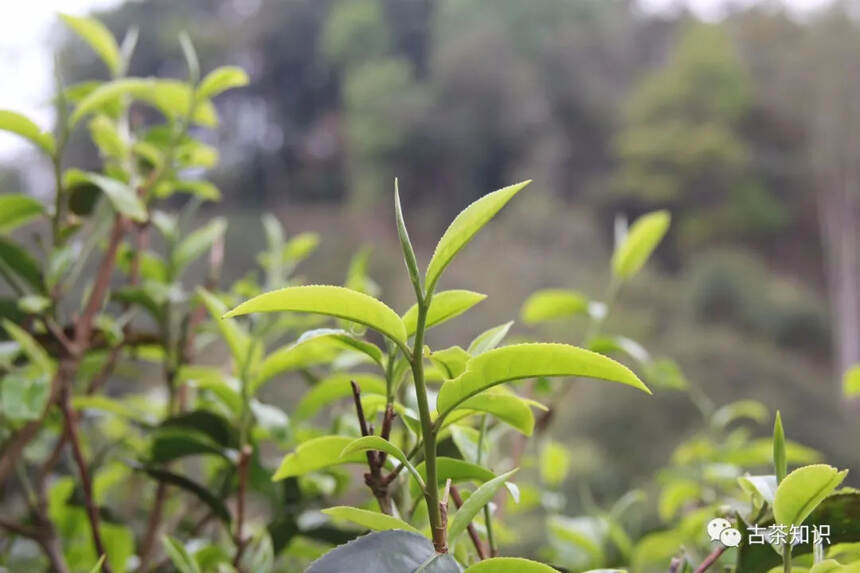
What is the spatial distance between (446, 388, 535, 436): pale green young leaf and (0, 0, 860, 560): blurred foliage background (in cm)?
383

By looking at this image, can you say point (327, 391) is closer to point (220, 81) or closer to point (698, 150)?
point (220, 81)

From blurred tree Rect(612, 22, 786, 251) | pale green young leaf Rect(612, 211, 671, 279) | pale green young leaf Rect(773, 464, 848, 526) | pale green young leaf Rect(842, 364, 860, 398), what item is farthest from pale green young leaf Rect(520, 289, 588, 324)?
blurred tree Rect(612, 22, 786, 251)

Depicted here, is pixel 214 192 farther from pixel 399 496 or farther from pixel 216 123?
pixel 399 496

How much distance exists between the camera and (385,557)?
0.18 m

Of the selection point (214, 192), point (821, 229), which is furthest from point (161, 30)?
point (214, 192)

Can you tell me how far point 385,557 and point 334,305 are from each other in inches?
2.4

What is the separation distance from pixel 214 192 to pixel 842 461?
136 inches

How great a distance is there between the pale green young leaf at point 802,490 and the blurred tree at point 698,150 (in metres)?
6.22

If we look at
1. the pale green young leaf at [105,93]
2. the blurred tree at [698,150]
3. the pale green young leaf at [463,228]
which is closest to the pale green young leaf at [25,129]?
the pale green young leaf at [105,93]

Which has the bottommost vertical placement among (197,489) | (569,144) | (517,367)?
(569,144)

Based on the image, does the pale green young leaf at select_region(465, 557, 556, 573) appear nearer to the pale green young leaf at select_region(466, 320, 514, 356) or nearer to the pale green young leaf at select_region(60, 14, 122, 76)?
the pale green young leaf at select_region(466, 320, 514, 356)

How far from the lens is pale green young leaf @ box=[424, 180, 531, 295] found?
0.19m

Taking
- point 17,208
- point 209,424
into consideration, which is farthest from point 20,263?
point 209,424

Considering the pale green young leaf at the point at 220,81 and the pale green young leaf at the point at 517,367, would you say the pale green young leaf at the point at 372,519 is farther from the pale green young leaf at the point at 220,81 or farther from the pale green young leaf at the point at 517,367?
the pale green young leaf at the point at 220,81
